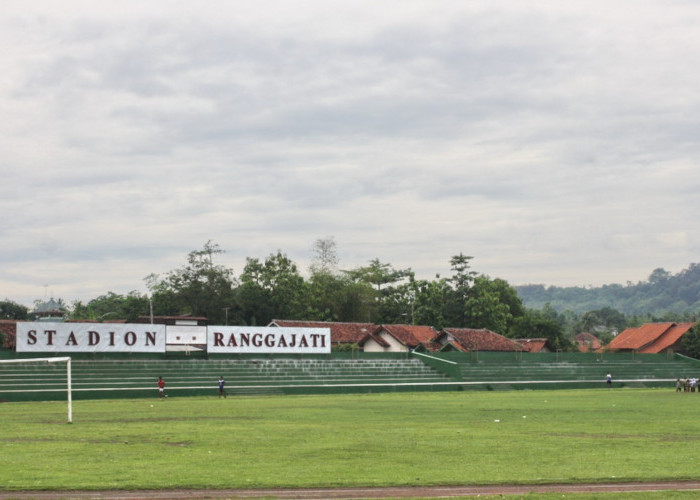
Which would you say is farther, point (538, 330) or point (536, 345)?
point (538, 330)

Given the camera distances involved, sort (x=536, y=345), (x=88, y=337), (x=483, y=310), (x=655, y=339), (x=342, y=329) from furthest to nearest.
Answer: (x=483, y=310)
(x=655, y=339)
(x=536, y=345)
(x=342, y=329)
(x=88, y=337)

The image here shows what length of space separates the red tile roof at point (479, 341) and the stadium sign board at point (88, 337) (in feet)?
112

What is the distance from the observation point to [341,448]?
20.5 m

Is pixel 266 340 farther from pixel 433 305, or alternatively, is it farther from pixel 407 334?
pixel 433 305

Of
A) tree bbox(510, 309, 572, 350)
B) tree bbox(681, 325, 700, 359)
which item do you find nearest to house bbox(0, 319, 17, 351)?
tree bbox(681, 325, 700, 359)

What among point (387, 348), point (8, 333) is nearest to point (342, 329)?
point (387, 348)

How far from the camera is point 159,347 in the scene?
60906mm

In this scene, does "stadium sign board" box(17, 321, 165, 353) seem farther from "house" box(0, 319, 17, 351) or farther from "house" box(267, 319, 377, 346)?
"house" box(267, 319, 377, 346)

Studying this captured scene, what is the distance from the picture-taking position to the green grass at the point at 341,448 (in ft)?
51.0

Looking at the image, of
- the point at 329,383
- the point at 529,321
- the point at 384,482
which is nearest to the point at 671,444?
the point at 384,482

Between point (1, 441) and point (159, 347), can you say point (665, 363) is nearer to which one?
point (159, 347)

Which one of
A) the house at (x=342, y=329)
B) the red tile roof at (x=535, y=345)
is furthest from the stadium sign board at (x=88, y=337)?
the red tile roof at (x=535, y=345)

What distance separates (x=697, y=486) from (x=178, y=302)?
101m

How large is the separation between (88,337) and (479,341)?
137 feet
